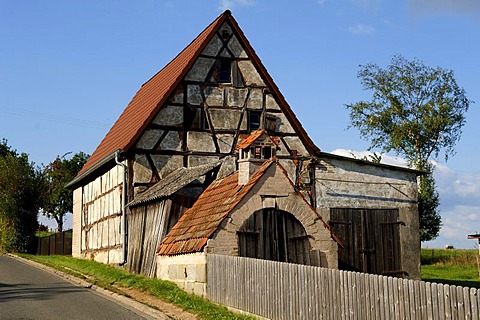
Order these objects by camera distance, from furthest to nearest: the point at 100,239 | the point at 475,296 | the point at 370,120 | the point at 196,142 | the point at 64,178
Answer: the point at 64,178 < the point at 370,120 < the point at 100,239 < the point at 196,142 < the point at 475,296

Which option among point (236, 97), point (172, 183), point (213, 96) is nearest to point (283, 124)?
point (236, 97)

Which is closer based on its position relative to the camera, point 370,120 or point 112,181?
point 112,181

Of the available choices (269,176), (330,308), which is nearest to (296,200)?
(269,176)

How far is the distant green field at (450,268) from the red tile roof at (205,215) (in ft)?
41.1

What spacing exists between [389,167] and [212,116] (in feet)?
24.1

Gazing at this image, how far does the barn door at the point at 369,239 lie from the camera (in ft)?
85.9

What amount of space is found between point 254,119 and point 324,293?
1548cm

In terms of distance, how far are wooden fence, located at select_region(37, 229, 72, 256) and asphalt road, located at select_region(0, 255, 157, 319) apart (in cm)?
2061

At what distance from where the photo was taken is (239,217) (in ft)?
58.2

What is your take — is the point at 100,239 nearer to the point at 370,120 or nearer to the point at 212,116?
the point at 212,116

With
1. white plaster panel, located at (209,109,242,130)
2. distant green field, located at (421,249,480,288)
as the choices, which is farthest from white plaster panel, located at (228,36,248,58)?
distant green field, located at (421,249,480,288)

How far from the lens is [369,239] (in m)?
26.6

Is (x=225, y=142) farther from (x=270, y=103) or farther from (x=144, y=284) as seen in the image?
(x=144, y=284)

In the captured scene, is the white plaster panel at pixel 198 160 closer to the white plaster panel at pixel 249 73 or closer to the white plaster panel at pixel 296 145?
the white plaster panel at pixel 296 145
